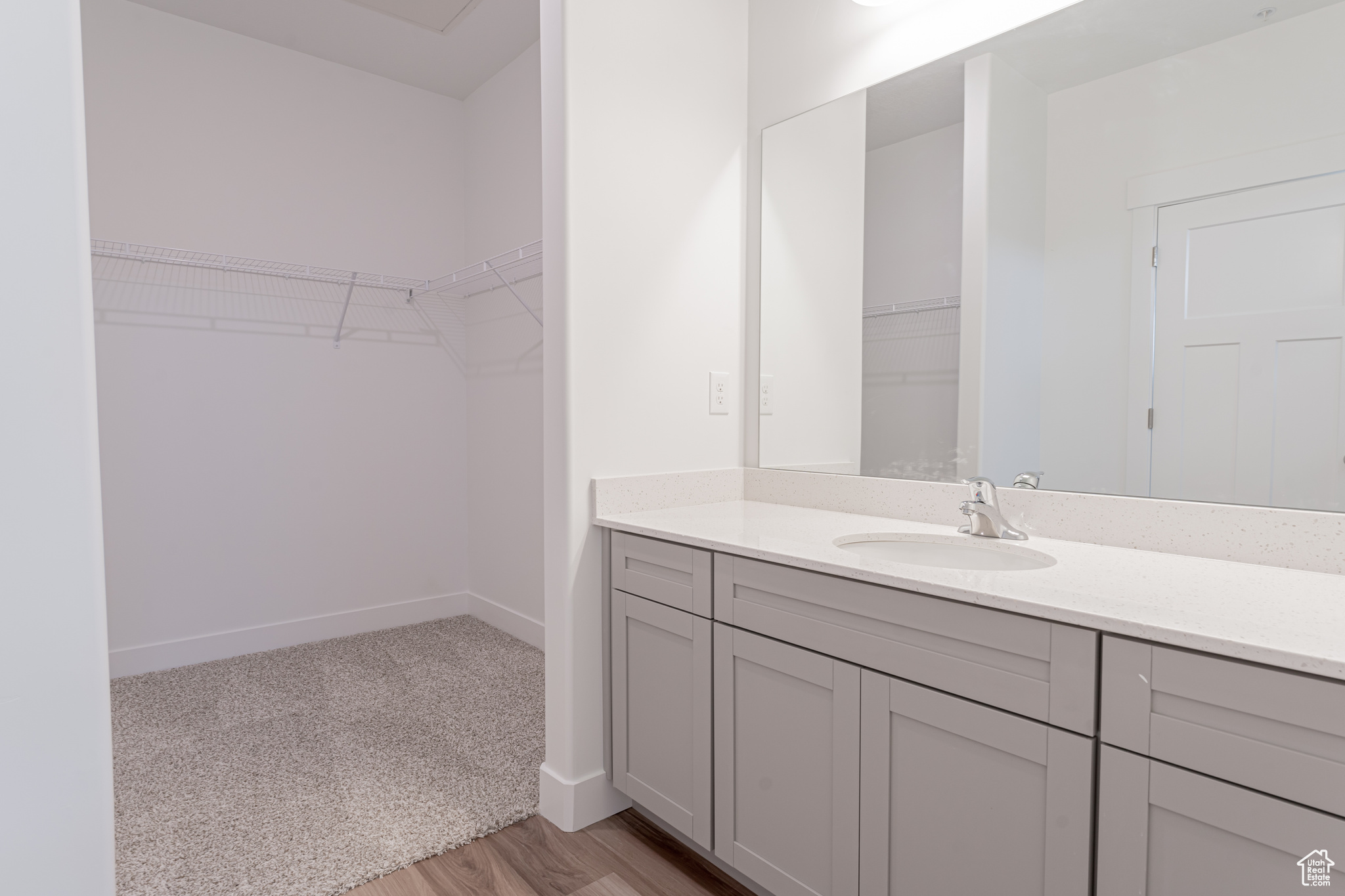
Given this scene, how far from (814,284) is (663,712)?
48.1 inches

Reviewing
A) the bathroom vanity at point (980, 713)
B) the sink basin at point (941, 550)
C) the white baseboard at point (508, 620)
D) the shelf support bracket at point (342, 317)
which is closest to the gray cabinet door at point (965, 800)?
the bathroom vanity at point (980, 713)

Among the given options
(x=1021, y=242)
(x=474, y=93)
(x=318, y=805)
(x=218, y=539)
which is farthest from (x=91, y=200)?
(x=1021, y=242)

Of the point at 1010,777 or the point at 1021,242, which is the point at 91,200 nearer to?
the point at 1021,242

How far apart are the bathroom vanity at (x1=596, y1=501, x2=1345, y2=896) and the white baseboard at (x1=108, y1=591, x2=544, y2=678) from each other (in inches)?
65.3

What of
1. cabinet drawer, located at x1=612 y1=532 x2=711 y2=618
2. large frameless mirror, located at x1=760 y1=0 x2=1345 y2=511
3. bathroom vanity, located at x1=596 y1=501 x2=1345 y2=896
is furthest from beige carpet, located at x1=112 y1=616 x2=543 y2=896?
large frameless mirror, located at x1=760 y1=0 x2=1345 y2=511

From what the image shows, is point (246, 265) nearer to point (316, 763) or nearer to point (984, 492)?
point (316, 763)

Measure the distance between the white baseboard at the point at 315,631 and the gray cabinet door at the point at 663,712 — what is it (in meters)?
1.34

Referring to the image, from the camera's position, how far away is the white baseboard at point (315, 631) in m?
2.79

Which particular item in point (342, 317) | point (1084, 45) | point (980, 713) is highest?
point (1084, 45)

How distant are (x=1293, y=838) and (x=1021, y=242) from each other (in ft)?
3.87

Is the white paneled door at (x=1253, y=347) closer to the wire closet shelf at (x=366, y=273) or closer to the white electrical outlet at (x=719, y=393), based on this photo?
the white electrical outlet at (x=719, y=393)

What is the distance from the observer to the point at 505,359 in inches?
129

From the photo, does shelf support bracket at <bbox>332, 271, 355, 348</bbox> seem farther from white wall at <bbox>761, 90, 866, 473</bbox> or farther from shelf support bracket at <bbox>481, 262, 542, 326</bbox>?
white wall at <bbox>761, 90, 866, 473</bbox>

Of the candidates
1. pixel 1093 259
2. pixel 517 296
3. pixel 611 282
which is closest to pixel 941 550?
pixel 1093 259
